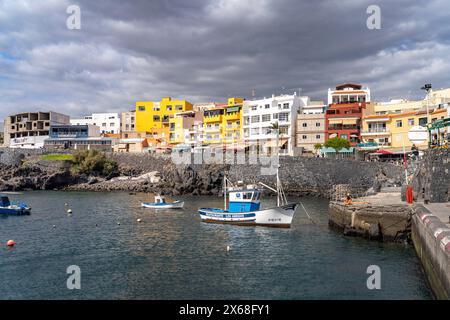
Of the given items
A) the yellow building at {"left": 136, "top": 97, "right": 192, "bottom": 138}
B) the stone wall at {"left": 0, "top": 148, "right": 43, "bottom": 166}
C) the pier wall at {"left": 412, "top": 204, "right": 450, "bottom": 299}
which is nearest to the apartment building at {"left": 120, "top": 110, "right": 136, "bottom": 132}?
the yellow building at {"left": 136, "top": 97, "right": 192, "bottom": 138}

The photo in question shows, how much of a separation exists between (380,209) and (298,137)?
205 feet

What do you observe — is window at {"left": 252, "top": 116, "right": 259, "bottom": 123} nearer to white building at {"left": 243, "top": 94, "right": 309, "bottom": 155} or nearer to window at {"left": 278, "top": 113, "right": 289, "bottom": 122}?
white building at {"left": 243, "top": 94, "right": 309, "bottom": 155}

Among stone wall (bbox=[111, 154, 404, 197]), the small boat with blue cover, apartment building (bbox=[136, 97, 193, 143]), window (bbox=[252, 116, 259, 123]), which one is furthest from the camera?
apartment building (bbox=[136, 97, 193, 143])

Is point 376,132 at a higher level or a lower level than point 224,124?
lower

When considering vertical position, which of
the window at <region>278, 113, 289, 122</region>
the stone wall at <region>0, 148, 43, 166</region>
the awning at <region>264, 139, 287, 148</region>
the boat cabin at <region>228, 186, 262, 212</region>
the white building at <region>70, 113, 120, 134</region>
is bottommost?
the boat cabin at <region>228, 186, 262, 212</region>

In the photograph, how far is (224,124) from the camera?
107938 mm

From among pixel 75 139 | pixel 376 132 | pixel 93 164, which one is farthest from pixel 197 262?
pixel 75 139

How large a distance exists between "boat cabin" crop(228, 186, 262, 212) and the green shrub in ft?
211

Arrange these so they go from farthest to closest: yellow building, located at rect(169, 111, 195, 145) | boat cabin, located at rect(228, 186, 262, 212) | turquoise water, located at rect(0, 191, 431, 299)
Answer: yellow building, located at rect(169, 111, 195, 145), boat cabin, located at rect(228, 186, 262, 212), turquoise water, located at rect(0, 191, 431, 299)

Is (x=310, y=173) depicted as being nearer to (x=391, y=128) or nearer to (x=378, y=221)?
(x=391, y=128)

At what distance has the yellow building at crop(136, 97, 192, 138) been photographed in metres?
131

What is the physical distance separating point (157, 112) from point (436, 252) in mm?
119566

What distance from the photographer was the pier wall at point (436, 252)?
1695 cm
